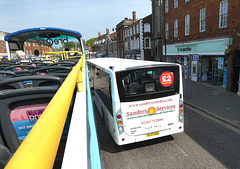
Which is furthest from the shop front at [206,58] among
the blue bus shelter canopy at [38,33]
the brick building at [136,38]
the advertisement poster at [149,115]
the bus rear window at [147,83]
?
the brick building at [136,38]

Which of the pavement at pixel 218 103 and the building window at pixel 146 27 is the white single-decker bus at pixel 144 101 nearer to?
the pavement at pixel 218 103

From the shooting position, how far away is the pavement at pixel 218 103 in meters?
7.60

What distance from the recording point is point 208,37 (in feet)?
44.4

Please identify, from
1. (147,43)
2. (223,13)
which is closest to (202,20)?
(223,13)

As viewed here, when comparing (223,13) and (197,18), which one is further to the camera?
(197,18)

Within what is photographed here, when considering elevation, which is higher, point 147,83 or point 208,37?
point 208,37

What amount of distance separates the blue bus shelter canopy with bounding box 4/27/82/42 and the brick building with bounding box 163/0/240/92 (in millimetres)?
8141

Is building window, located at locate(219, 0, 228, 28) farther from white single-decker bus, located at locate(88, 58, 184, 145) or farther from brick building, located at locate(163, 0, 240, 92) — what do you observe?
white single-decker bus, located at locate(88, 58, 184, 145)

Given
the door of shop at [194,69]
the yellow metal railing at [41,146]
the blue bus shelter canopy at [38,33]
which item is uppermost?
the blue bus shelter canopy at [38,33]

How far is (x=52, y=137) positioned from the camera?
1.89ft

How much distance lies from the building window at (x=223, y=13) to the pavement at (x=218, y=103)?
4815mm

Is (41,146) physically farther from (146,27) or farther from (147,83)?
(146,27)

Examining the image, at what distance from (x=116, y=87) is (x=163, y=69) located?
66.9 inches

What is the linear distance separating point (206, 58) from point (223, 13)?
4131 mm
